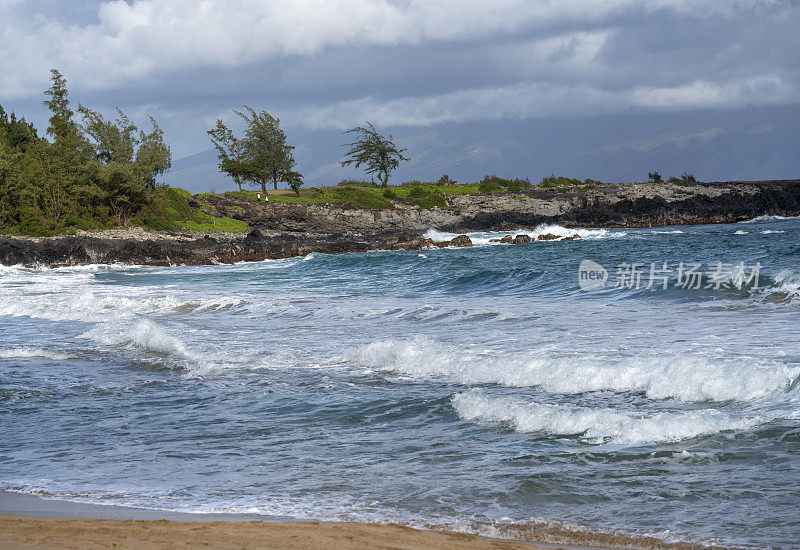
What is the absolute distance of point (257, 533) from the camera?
4852 millimetres

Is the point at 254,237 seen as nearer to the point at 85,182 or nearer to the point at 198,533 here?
the point at 85,182

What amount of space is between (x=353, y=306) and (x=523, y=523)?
14526mm

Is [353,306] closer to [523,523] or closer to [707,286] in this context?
[707,286]

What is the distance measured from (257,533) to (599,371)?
20.6 feet

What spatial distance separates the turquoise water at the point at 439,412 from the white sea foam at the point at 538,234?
1197 inches

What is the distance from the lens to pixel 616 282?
22.3 meters

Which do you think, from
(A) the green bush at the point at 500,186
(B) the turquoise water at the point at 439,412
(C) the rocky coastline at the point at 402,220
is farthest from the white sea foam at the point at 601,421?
(A) the green bush at the point at 500,186

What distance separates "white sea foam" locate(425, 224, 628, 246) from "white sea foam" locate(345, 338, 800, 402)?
36.3 meters

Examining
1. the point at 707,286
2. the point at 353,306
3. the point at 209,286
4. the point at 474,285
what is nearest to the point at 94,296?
the point at 209,286

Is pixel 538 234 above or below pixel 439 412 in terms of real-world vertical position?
above

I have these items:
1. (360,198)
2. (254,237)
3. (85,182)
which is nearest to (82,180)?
(85,182)

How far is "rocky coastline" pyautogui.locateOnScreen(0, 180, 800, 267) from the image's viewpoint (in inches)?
1690
